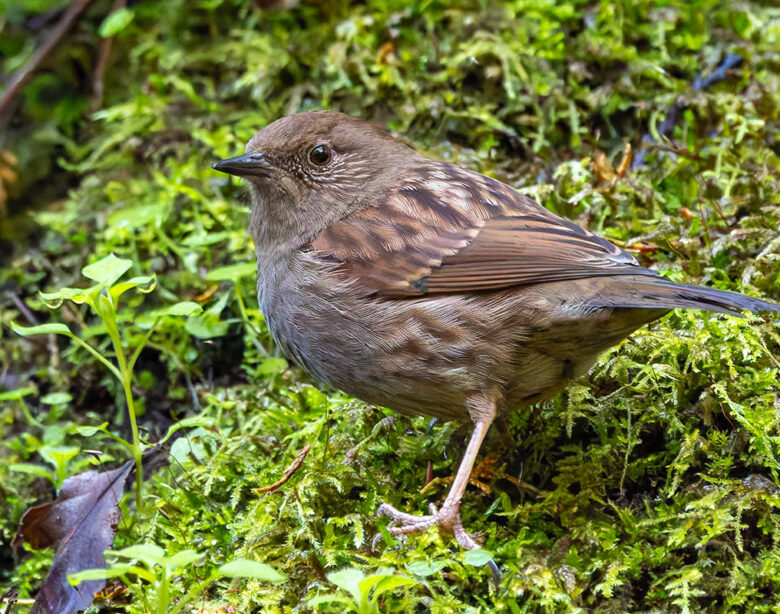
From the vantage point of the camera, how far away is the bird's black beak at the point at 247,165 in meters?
4.18

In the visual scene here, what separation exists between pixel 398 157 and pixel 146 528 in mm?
2223

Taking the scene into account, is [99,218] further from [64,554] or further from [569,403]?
[569,403]

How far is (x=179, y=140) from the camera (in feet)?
21.1

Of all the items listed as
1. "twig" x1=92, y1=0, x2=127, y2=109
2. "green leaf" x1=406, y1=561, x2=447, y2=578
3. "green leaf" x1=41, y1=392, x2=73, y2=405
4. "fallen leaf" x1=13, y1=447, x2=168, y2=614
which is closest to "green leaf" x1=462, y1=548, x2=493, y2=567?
"green leaf" x1=406, y1=561, x2=447, y2=578

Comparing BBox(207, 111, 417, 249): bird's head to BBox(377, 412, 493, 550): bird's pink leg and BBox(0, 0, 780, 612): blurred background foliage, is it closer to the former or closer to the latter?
BBox(0, 0, 780, 612): blurred background foliage

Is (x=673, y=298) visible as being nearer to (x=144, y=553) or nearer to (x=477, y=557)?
Answer: (x=477, y=557)

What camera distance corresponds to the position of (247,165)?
4.23 meters

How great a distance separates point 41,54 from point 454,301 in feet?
16.0

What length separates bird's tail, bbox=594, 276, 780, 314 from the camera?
3117 millimetres

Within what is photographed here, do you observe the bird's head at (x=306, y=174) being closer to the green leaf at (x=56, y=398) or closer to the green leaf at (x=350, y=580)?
the green leaf at (x=56, y=398)

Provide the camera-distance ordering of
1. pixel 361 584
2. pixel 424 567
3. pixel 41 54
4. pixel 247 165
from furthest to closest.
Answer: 1. pixel 41 54
2. pixel 247 165
3. pixel 424 567
4. pixel 361 584

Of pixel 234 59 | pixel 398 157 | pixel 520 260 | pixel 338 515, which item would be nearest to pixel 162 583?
pixel 338 515

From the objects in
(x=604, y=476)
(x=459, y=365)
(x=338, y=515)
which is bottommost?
(x=338, y=515)

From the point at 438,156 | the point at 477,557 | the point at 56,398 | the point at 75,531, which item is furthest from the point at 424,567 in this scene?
the point at 438,156
